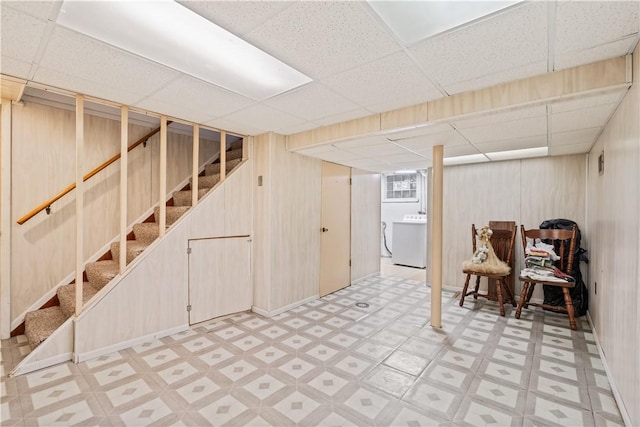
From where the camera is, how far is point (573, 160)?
4.16m

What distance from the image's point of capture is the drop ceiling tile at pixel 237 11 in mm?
1469

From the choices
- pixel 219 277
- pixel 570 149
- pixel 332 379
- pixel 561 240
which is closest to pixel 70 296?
pixel 219 277

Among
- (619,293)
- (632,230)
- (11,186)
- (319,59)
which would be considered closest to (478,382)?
(619,293)

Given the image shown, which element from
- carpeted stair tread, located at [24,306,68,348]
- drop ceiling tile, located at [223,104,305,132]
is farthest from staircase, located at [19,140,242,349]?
drop ceiling tile, located at [223,104,305,132]

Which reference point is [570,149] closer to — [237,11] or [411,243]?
[411,243]

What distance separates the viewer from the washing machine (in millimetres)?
6938

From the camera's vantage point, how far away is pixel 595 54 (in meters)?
1.90

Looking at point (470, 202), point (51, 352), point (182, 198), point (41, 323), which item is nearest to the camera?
point (51, 352)

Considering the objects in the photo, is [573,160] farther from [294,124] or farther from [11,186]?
[11,186]

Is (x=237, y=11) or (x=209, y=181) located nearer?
(x=237, y=11)

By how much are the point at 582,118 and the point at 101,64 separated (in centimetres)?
390

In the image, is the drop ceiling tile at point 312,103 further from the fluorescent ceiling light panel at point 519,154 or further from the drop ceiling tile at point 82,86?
the fluorescent ceiling light panel at point 519,154

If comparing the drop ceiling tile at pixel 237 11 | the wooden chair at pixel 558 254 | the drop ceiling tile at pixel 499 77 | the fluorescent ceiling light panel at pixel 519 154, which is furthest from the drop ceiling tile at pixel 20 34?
the wooden chair at pixel 558 254

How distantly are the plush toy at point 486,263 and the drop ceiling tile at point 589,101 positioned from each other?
85.0 inches
